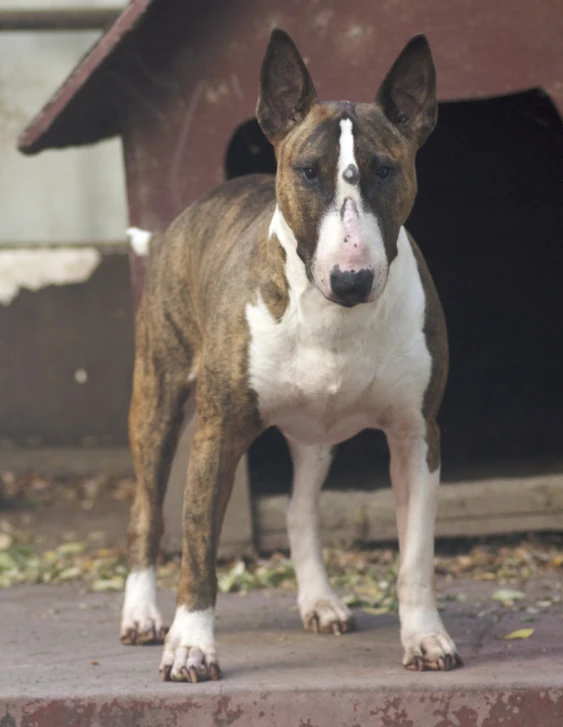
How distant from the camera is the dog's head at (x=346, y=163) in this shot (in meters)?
3.79

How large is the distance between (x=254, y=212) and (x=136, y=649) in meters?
1.50

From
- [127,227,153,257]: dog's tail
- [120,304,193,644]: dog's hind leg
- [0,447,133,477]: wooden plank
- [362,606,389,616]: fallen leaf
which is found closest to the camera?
[120,304,193,644]: dog's hind leg

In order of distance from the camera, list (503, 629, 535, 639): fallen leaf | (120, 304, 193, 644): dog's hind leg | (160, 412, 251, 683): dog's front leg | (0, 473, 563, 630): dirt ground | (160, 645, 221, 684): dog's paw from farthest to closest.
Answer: (0, 473, 563, 630): dirt ground, (120, 304, 193, 644): dog's hind leg, (503, 629, 535, 639): fallen leaf, (160, 412, 251, 683): dog's front leg, (160, 645, 221, 684): dog's paw

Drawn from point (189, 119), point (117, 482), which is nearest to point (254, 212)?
point (189, 119)

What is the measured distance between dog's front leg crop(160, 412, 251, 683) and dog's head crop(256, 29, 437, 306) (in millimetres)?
652

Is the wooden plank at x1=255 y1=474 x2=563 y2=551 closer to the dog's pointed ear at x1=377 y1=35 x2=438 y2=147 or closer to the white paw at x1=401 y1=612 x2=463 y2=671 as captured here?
the white paw at x1=401 y1=612 x2=463 y2=671

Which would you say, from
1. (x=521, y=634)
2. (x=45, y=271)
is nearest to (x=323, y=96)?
(x=521, y=634)

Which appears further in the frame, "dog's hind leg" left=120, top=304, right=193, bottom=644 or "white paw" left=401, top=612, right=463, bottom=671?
"dog's hind leg" left=120, top=304, right=193, bottom=644

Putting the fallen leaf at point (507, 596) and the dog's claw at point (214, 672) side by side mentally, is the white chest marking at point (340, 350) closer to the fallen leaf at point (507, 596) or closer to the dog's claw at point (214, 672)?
the dog's claw at point (214, 672)

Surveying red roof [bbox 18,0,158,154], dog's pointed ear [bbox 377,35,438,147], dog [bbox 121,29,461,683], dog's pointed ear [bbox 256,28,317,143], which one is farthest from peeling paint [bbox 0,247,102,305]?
dog's pointed ear [bbox 377,35,438,147]

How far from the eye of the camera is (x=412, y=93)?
4254mm

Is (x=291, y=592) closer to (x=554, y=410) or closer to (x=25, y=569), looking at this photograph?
(x=25, y=569)

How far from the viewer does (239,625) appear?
16.9 ft

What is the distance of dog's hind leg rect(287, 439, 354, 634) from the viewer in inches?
196
